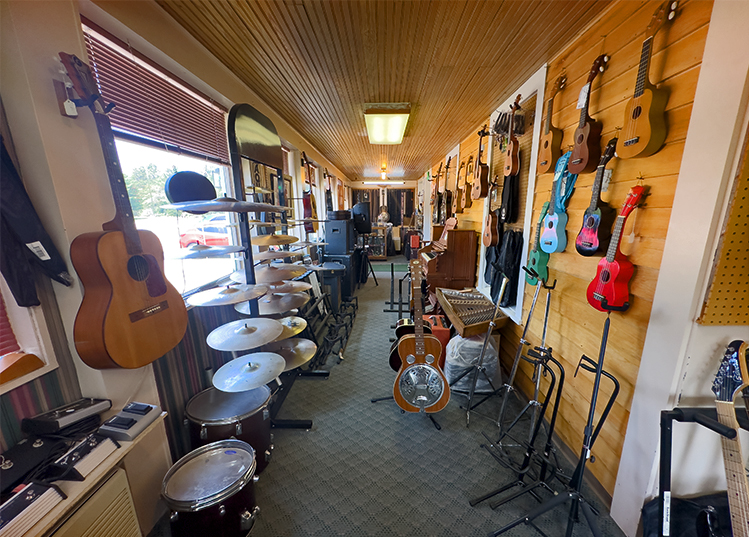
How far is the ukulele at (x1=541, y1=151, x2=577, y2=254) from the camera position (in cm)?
162

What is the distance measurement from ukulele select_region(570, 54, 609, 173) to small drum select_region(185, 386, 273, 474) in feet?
7.28

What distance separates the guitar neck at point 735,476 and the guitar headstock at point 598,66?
5.21 feet

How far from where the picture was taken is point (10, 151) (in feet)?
2.93

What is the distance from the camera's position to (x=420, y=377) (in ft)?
6.20

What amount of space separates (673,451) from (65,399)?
8.41ft

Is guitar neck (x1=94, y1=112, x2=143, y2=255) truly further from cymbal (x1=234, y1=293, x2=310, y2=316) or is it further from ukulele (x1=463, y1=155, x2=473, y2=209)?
ukulele (x1=463, y1=155, x2=473, y2=209)

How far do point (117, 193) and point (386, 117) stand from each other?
2379 mm

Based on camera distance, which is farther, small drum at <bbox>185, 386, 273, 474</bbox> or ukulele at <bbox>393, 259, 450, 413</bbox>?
ukulele at <bbox>393, 259, 450, 413</bbox>

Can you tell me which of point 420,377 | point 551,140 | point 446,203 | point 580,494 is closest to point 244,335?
point 420,377

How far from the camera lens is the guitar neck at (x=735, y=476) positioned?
923mm

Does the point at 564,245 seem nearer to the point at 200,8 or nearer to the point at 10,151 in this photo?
the point at 200,8

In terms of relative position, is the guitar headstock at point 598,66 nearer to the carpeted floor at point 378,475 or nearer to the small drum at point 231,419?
the carpeted floor at point 378,475

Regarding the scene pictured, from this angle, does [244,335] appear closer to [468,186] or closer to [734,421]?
[734,421]

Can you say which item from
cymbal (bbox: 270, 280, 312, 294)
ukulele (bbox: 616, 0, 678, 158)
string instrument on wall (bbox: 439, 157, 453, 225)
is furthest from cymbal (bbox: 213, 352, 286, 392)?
string instrument on wall (bbox: 439, 157, 453, 225)
